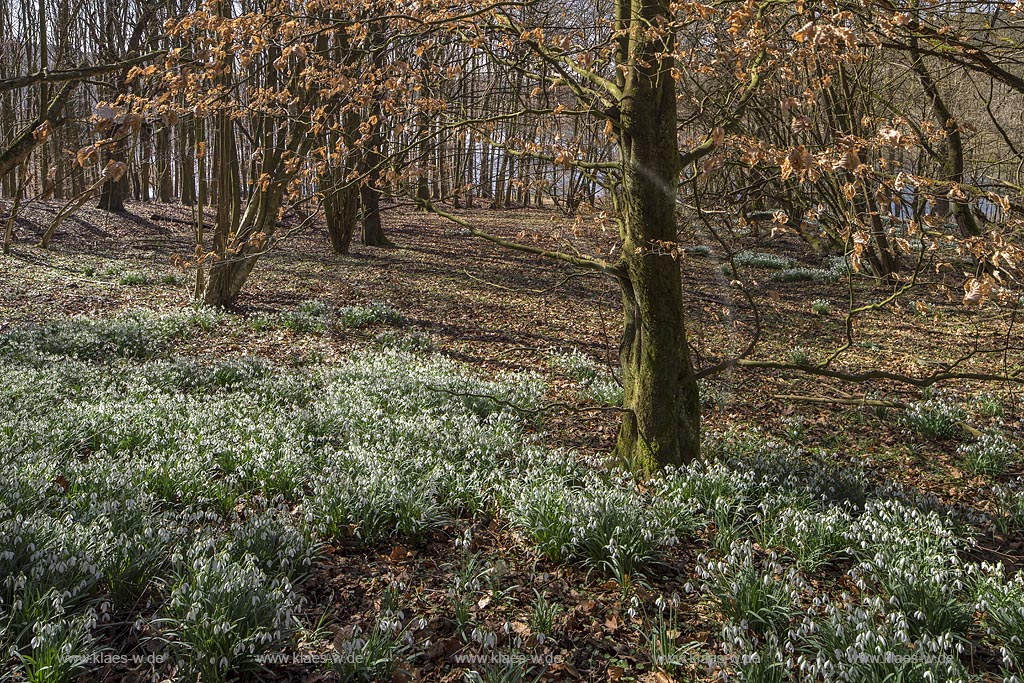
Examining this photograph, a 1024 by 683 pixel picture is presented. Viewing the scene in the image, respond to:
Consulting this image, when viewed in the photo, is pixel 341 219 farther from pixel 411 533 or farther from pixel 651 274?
pixel 411 533

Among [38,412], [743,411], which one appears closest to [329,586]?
[38,412]

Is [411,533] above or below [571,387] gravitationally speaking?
below

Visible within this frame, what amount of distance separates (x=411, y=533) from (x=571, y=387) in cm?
415

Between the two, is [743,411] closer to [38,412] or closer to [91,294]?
[38,412]

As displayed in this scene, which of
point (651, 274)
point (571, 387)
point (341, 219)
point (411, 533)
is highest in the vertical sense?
point (341, 219)

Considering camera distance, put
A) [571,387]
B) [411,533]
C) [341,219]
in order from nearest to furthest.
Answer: [411,533], [571,387], [341,219]

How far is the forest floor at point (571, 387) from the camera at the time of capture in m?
3.43

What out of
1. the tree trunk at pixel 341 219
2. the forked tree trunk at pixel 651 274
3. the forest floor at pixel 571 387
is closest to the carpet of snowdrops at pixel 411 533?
the forest floor at pixel 571 387

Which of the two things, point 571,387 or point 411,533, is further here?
point 571,387

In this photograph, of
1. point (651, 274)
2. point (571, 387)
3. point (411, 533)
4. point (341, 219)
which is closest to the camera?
point (411, 533)

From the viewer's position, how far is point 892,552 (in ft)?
12.9

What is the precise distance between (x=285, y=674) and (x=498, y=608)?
1.20 metres

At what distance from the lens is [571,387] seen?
8.20 meters

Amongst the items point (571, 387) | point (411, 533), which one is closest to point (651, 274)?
point (411, 533)
